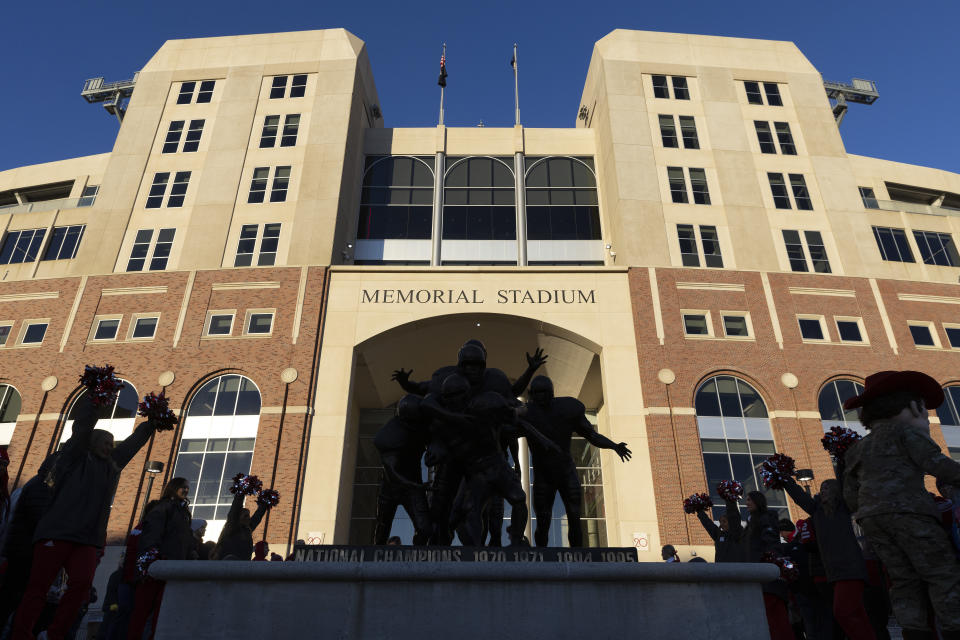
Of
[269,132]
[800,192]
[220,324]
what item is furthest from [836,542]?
[269,132]

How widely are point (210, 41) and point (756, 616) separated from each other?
43.1 m

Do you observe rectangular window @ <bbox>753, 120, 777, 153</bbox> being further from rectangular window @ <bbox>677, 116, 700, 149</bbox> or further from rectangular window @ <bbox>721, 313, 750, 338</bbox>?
rectangular window @ <bbox>721, 313, 750, 338</bbox>

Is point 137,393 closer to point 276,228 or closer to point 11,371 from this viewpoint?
point 11,371

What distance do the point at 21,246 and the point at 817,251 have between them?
42503mm

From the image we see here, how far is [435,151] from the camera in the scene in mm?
38531

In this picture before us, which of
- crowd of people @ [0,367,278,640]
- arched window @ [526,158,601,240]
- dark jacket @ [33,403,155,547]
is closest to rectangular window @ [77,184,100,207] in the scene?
arched window @ [526,158,601,240]

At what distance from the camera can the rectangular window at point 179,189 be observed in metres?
33.9

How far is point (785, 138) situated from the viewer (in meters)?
36.3

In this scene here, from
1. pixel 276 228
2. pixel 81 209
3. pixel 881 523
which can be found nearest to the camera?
pixel 881 523

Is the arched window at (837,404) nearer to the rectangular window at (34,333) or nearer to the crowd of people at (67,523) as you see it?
the crowd of people at (67,523)

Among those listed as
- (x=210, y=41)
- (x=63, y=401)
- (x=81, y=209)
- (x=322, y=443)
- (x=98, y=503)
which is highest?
(x=210, y=41)

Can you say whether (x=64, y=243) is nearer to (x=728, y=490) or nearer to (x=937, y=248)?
(x=728, y=490)

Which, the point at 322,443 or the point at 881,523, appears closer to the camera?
the point at 881,523

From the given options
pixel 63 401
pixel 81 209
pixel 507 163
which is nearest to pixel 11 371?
pixel 63 401
